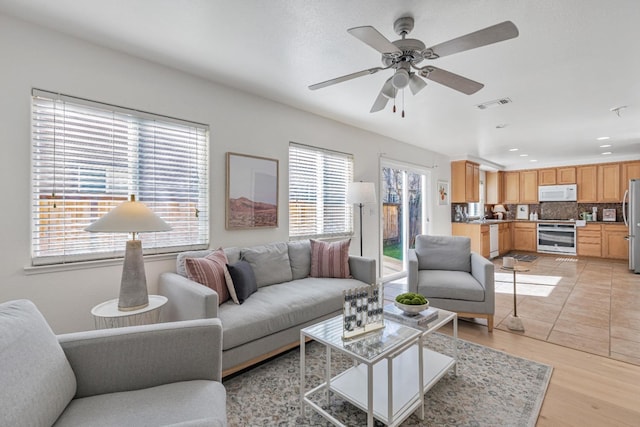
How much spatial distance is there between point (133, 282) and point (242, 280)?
29.8 inches

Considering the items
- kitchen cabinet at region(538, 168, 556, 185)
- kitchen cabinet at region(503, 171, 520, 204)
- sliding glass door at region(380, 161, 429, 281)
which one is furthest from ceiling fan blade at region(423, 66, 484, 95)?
kitchen cabinet at region(503, 171, 520, 204)

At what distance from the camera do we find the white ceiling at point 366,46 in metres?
1.77

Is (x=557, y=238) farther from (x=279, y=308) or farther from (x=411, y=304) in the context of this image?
(x=279, y=308)

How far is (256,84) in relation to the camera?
2871mm

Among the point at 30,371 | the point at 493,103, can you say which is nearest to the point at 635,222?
the point at 493,103

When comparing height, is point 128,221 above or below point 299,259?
above

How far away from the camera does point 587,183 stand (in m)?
6.98

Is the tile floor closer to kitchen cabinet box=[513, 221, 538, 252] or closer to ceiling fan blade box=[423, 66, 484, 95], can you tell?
kitchen cabinet box=[513, 221, 538, 252]

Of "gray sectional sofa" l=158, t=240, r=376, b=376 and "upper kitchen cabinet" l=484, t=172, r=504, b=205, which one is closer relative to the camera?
"gray sectional sofa" l=158, t=240, r=376, b=376

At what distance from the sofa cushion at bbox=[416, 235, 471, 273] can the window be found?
1.09m

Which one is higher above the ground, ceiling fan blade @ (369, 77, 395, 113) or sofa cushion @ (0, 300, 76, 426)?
ceiling fan blade @ (369, 77, 395, 113)

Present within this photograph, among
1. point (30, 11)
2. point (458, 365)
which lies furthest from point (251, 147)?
point (458, 365)

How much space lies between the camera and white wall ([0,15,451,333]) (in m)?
1.90

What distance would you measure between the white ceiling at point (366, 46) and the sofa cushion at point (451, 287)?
197 centimetres
